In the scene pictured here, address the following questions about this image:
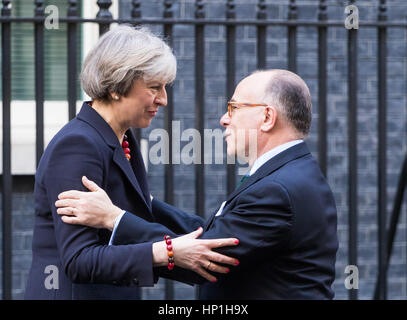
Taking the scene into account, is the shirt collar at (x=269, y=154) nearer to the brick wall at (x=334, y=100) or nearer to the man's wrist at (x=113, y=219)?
the man's wrist at (x=113, y=219)

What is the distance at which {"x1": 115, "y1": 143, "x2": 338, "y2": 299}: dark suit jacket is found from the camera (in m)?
2.44

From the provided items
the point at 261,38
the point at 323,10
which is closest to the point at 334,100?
the point at 323,10

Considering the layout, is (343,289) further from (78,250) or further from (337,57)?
(78,250)

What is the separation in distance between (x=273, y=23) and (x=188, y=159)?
2.93ft

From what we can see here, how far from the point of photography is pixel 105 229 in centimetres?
274

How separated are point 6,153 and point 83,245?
157cm

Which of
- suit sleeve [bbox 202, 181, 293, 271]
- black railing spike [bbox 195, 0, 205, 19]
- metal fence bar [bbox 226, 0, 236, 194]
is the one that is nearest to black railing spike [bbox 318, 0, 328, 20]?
metal fence bar [bbox 226, 0, 236, 194]

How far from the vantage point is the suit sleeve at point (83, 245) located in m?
2.51

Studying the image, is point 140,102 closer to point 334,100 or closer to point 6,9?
point 6,9

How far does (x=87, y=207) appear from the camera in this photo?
2504 millimetres

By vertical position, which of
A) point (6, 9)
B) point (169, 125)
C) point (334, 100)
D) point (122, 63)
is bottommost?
point (169, 125)

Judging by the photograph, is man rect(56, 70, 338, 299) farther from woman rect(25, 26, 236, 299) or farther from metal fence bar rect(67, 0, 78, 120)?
metal fence bar rect(67, 0, 78, 120)

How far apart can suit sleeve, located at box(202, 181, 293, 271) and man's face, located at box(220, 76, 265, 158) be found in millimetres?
221

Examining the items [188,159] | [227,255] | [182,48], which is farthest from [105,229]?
[182,48]
